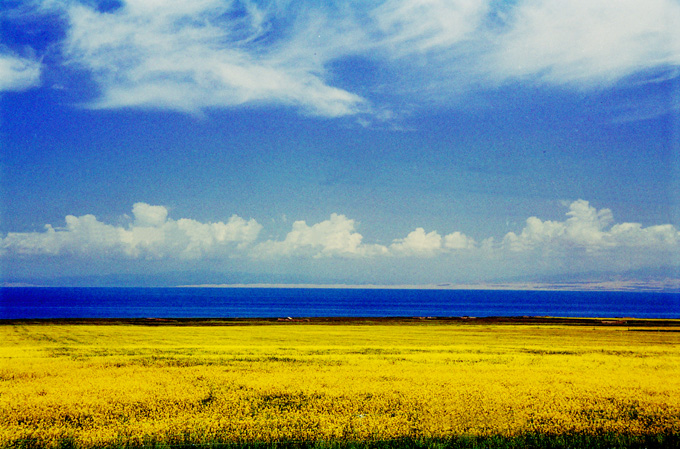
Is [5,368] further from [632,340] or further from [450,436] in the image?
[632,340]

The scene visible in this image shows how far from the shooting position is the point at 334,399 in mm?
15758

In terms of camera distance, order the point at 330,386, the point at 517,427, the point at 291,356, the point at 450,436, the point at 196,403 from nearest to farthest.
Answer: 1. the point at 450,436
2. the point at 517,427
3. the point at 196,403
4. the point at 330,386
5. the point at 291,356

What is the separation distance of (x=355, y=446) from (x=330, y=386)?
21.0 ft

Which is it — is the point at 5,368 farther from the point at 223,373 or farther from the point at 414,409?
the point at 414,409

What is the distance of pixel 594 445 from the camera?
11.6 m

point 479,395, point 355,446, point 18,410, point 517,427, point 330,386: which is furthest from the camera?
point 330,386

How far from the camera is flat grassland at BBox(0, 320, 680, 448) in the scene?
1207 centimetres

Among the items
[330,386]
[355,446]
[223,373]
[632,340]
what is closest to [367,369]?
[330,386]

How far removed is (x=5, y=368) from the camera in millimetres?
21281

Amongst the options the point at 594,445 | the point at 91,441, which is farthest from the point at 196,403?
the point at 594,445

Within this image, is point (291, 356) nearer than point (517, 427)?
No

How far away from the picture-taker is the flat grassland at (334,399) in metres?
12.1

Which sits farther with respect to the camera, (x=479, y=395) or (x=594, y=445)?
(x=479, y=395)

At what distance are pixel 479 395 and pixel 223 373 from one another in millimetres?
9737
